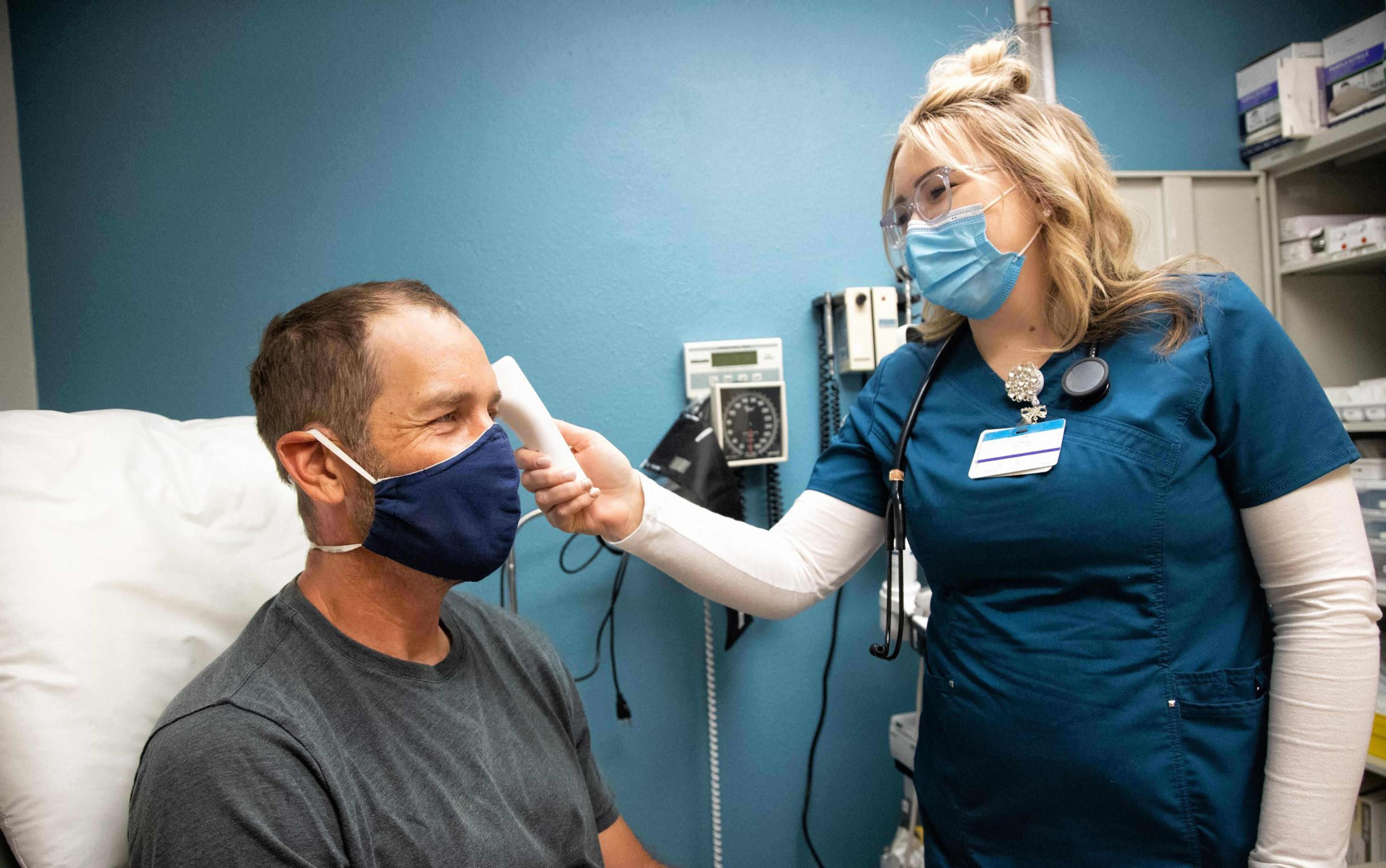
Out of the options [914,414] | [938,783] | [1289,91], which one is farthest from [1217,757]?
[1289,91]

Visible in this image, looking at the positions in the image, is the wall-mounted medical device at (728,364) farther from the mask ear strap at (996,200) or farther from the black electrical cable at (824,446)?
the mask ear strap at (996,200)

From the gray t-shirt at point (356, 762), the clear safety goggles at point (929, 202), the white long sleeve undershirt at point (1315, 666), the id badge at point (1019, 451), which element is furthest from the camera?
the clear safety goggles at point (929, 202)

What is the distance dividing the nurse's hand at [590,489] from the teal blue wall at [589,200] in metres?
0.78

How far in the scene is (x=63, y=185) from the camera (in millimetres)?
1750

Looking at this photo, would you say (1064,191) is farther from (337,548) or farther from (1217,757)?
(337,548)

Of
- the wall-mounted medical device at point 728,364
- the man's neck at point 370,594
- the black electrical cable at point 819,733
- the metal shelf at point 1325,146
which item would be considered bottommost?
the black electrical cable at point 819,733

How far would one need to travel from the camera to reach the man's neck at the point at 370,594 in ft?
3.12

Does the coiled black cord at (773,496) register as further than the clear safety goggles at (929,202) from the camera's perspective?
Yes

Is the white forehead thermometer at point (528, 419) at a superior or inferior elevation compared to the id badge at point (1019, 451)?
superior

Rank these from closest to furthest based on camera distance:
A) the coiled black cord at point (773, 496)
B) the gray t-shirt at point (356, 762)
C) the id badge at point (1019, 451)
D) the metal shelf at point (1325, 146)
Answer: the gray t-shirt at point (356, 762), the id badge at point (1019, 451), the metal shelf at point (1325, 146), the coiled black cord at point (773, 496)

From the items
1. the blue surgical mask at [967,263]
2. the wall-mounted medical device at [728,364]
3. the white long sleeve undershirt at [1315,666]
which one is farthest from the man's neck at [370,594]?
the wall-mounted medical device at [728,364]

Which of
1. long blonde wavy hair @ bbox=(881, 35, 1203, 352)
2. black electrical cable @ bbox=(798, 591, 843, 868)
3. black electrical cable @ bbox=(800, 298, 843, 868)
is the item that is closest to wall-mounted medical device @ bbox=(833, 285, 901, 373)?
black electrical cable @ bbox=(800, 298, 843, 868)

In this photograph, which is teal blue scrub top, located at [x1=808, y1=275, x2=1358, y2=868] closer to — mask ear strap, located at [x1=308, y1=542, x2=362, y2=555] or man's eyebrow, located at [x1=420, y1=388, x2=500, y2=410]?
man's eyebrow, located at [x1=420, y1=388, x2=500, y2=410]

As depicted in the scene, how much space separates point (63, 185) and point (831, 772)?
230 centimetres
